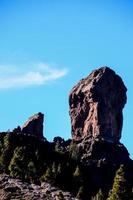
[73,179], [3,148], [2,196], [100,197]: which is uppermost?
[3,148]

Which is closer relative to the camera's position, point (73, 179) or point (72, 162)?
point (73, 179)

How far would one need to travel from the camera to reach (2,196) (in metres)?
106

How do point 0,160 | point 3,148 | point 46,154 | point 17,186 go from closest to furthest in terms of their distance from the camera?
point 17,186 < point 0,160 < point 3,148 < point 46,154

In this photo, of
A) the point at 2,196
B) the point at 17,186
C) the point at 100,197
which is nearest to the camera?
the point at 2,196

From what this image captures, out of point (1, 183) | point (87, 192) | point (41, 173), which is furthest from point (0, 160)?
point (1, 183)

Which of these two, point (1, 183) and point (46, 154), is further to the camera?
point (46, 154)

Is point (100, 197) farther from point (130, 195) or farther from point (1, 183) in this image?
point (1, 183)

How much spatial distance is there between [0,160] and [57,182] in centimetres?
2036

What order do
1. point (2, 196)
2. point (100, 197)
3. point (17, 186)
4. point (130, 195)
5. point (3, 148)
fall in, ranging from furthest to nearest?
1. point (3, 148)
2. point (100, 197)
3. point (130, 195)
4. point (17, 186)
5. point (2, 196)

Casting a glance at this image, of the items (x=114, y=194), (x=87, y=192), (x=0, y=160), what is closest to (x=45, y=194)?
(x=114, y=194)

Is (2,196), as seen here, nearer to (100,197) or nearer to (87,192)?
(100,197)

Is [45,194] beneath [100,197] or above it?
beneath

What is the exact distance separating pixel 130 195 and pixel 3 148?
70.9 metres

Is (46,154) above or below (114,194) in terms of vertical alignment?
above
